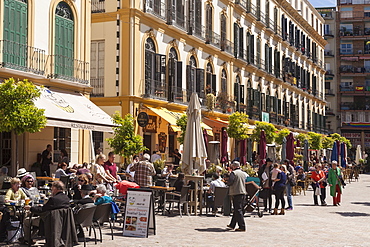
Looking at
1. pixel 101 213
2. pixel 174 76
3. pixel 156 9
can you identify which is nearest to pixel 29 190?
pixel 101 213

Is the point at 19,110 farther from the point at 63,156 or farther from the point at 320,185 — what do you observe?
the point at 320,185

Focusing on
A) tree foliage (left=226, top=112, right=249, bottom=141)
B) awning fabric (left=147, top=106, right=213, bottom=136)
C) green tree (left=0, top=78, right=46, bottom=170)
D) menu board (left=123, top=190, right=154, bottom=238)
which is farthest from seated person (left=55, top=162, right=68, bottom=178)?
tree foliage (left=226, top=112, right=249, bottom=141)

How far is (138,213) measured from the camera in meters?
12.1

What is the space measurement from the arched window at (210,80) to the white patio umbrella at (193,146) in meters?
15.9

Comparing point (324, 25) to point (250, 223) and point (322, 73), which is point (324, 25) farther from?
point (250, 223)

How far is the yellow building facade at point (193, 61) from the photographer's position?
26.4m

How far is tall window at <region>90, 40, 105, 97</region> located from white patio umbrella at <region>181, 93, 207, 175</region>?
32.4ft

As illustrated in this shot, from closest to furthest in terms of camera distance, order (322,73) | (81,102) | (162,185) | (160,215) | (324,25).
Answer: (160,215) → (162,185) → (81,102) → (322,73) → (324,25)

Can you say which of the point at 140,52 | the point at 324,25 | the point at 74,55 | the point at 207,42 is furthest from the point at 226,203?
the point at 324,25

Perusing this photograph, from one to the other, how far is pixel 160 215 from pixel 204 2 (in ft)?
66.2

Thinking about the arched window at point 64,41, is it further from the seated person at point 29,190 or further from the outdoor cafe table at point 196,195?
the seated person at point 29,190

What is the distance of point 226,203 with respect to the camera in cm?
1634

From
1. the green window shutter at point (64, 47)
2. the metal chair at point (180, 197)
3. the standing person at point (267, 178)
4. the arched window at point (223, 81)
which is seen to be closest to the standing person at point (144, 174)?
the metal chair at point (180, 197)

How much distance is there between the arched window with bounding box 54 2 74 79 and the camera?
2034cm
